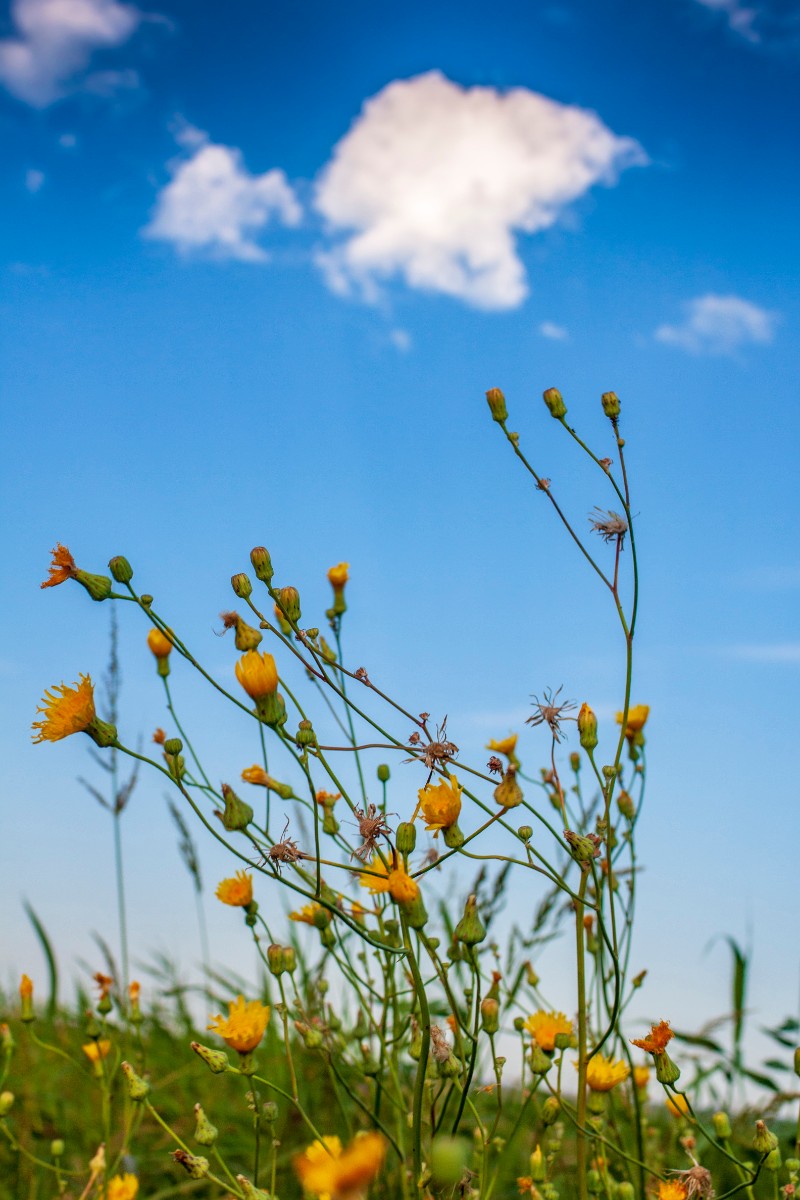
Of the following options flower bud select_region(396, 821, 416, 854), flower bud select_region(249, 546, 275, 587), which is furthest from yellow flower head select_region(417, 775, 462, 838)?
flower bud select_region(249, 546, 275, 587)

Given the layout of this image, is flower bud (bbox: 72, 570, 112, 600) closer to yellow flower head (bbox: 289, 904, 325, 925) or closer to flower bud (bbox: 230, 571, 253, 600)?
flower bud (bbox: 230, 571, 253, 600)

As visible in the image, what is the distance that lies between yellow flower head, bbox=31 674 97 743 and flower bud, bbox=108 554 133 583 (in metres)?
0.19

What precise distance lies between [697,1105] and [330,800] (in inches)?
74.7

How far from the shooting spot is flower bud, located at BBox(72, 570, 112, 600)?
195 centimetres

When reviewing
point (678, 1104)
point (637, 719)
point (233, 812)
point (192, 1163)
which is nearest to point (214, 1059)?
point (192, 1163)

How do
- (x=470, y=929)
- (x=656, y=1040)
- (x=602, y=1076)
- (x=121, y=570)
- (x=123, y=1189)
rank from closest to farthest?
(x=470, y=929) < (x=656, y=1040) < (x=121, y=570) < (x=602, y=1076) < (x=123, y=1189)

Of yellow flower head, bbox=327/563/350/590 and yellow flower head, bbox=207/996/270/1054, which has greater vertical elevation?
yellow flower head, bbox=327/563/350/590

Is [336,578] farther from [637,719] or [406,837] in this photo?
[406,837]

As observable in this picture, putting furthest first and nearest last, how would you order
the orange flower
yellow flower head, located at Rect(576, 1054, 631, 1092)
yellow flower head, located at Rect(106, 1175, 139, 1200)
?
yellow flower head, located at Rect(106, 1175, 139, 1200)
yellow flower head, located at Rect(576, 1054, 631, 1092)
the orange flower

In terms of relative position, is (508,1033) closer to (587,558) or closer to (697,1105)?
(587,558)

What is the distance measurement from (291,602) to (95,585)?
37cm

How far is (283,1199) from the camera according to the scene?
288cm

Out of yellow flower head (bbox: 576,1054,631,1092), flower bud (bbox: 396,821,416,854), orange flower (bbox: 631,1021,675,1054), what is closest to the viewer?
flower bud (bbox: 396,821,416,854)

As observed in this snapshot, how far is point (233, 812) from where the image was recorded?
1.71m
